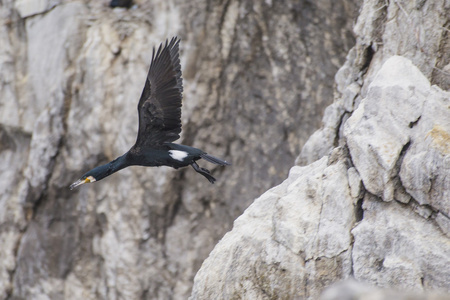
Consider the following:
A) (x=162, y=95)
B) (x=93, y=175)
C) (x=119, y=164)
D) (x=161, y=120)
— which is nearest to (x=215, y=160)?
(x=161, y=120)

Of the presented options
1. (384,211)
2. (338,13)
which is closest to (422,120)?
(384,211)

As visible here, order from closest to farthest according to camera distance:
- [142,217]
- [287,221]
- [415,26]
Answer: [287,221] → [415,26] → [142,217]

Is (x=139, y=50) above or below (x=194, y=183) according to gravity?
above

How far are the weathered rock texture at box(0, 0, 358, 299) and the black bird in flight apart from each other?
4.27m

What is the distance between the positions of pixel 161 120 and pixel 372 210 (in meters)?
2.51

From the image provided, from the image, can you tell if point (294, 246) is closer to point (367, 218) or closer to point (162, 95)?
point (367, 218)

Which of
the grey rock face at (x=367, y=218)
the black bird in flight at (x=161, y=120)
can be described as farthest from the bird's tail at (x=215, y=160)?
the grey rock face at (x=367, y=218)

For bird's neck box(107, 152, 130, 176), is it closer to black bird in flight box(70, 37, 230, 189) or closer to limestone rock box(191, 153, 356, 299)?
black bird in flight box(70, 37, 230, 189)

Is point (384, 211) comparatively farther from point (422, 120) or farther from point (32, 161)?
point (32, 161)

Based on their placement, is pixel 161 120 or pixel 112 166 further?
pixel 112 166

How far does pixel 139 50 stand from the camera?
10.8 meters

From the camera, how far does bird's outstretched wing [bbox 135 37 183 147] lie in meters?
5.96

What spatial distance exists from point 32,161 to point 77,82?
177 centimetres

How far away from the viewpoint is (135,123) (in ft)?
35.2
